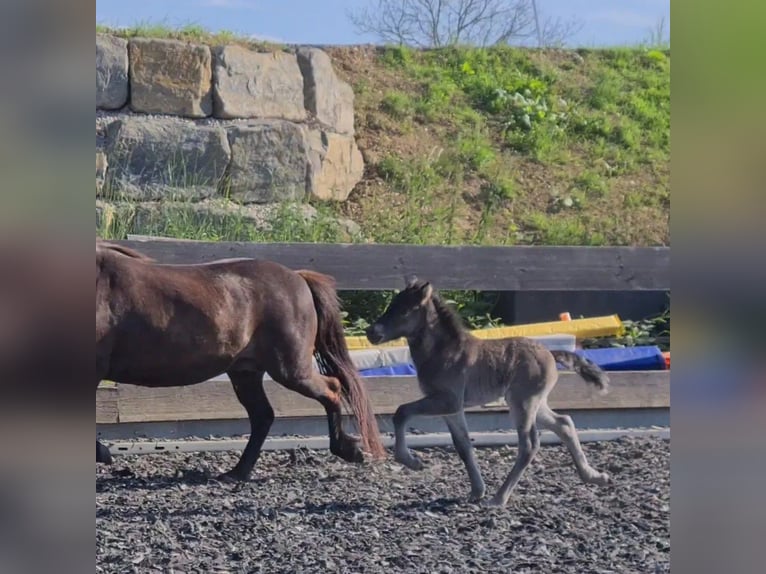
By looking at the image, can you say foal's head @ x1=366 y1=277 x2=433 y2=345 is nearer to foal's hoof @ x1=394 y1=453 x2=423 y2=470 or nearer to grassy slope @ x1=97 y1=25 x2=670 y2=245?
foal's hoof @ x1=394 y1=453 x2=423 y2=470

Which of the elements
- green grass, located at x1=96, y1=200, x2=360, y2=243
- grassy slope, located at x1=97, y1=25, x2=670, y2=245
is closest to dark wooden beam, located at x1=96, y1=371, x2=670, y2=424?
green grass, located at x1=96, y1=200, x2=360, y2=243

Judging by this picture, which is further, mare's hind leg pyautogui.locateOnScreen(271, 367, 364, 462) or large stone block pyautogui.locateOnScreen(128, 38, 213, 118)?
large stone block pyautogui.locateOnScreen(128, 38, 213, 118)

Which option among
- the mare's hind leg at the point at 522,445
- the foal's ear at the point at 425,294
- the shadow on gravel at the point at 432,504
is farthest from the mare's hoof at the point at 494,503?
the foal's ear at the point at 425,294

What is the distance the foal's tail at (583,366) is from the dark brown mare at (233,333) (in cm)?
108

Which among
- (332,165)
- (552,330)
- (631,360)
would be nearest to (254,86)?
(332,165)

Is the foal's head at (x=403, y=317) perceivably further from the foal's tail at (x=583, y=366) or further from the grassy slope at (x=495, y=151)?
the grassy slope at (x=495, y=151)

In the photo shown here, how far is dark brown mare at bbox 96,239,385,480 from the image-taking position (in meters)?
4.85

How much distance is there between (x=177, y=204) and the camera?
30.8 feet

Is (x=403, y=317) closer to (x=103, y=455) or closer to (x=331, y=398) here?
(x=331, y=398)

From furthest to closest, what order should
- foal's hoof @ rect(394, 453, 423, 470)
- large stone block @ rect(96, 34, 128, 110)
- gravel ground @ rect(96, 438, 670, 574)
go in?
large stone block @ rect(96, 34, 128, 110) < foal's hoof @ rect(394, 453, 423, 470) < gravel ground @ rect(96, 438, 670, 574)

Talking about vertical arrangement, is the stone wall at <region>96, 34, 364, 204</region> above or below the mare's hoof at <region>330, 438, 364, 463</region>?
above

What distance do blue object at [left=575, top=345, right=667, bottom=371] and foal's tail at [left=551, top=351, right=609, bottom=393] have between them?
196 cm

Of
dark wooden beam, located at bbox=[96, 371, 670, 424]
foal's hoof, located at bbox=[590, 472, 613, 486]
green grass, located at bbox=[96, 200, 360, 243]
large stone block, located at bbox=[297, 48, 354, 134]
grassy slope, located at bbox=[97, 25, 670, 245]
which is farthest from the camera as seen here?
large stone block, located at bbox=[297, 48, 354, 134]
